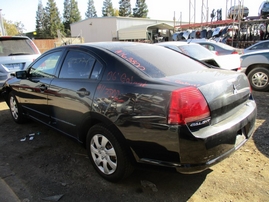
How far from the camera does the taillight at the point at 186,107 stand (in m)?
2.05

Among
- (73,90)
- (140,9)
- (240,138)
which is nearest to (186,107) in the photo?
(240,138)

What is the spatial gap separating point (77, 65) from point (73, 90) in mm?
389

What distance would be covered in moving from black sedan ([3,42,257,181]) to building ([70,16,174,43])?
87.5 feet

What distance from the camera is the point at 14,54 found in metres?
6.99

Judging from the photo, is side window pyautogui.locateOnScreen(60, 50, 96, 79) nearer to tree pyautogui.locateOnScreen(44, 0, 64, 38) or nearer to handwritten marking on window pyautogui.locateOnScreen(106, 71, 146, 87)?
handwritten marking on window pyautogui.locateOnScreen(106, 71, 146, 87)

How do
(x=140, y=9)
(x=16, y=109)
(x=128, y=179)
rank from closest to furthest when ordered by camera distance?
(x=128, y=179), (x=16, y=109), (x=140, y=9)

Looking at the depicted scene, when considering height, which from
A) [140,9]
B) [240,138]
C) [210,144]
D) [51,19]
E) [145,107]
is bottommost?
[240,138]

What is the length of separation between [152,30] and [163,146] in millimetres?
31438

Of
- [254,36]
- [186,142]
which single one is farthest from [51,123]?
[254,36]

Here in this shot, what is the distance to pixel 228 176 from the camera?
2.77 m

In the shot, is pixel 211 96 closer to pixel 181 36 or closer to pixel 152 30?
pixel 181 36

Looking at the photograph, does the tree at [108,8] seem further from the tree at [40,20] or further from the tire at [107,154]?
the tire at [107,154]

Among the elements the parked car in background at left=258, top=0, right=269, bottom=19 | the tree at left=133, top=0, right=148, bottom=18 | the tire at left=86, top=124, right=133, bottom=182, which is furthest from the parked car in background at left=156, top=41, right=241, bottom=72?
the tree at left=133, top=0, right=148, bottom=18

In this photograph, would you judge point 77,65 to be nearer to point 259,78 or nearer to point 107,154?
point 107,154
